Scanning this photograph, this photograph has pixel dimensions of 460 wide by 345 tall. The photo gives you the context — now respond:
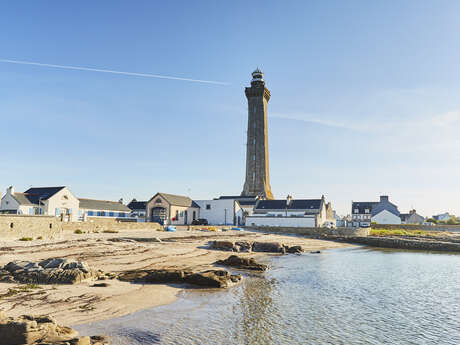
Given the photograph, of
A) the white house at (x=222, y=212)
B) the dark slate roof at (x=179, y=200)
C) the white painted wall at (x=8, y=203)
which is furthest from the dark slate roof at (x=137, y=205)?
the white painted wall at (x=8, y=203)

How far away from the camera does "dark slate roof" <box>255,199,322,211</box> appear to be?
76.8 m

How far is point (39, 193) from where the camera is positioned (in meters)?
59.2

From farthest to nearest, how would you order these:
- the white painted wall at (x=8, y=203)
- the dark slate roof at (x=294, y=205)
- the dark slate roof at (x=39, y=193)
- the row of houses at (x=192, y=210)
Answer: the dark slate roof at (x=294, y=205)
the row of houses at (x=192, y=210)
the dark slate roof at (x=39, y=193)
the white painted wall at (x=8, y=203)

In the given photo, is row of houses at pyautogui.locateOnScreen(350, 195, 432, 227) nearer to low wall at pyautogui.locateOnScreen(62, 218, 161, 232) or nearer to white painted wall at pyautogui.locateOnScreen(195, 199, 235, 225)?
white painted wall at pyautogui.locateOnScreen(195, 199, 235, 225)

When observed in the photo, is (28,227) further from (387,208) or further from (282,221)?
(387,208)

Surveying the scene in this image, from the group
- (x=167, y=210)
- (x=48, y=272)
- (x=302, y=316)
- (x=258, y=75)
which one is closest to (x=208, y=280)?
(x=302, y=316)

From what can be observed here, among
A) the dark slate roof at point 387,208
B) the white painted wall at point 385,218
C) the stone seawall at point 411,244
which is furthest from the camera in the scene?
the dark slate roof at point 387,208

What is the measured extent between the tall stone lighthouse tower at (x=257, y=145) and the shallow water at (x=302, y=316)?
3089 inches

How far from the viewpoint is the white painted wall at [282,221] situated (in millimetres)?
71188

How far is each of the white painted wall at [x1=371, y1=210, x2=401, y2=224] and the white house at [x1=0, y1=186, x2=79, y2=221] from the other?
90.3 meters

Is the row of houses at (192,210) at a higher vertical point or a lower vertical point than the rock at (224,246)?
higher

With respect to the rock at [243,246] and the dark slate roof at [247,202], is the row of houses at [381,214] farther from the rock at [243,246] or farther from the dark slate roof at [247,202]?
the rock at [243,246]

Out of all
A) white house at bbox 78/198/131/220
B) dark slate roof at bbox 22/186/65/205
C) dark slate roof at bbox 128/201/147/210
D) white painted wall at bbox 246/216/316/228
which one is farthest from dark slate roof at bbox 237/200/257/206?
dark slate roof at bbox 22/186/65/205

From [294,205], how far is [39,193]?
52879mm
